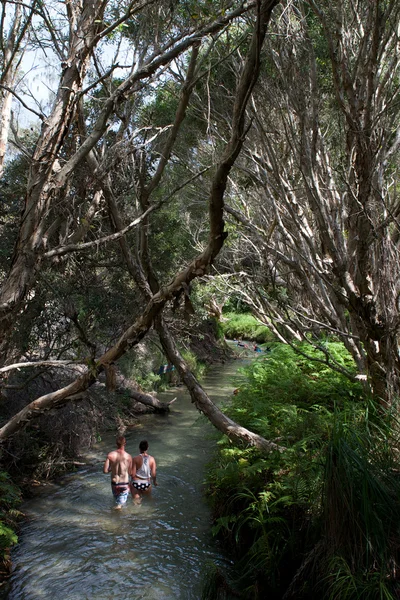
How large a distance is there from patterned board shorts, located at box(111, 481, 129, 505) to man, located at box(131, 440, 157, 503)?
34 cm

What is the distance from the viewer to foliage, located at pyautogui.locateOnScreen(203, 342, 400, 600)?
13.6ft

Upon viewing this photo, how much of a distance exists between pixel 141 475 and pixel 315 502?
4.23m

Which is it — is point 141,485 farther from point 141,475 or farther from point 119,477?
point 119,477

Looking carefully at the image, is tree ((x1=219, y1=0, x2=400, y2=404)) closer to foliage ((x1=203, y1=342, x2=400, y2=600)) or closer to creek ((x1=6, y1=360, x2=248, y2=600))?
foliage ((x1=203, y1=342, x2=400, y2=600))

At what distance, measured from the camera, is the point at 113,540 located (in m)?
7.02

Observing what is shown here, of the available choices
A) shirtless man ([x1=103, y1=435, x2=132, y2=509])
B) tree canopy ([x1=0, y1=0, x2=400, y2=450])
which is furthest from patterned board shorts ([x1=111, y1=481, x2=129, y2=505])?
tree canopy ([x1=0, y1=0, x2=400, y2=450])

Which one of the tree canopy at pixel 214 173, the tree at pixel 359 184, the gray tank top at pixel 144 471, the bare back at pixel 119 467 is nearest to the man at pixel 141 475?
the gray tank top at pixel 144 471

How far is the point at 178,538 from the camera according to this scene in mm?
7062

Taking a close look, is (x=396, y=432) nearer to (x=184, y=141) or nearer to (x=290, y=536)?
(x=290, y=536)

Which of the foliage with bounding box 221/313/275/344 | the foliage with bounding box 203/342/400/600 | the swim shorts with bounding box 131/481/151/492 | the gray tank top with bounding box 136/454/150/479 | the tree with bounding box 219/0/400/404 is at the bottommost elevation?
the swim shorts with bounding box 131/481/151/492

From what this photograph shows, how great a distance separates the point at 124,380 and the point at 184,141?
22.8ft

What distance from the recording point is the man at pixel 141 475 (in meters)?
8.48

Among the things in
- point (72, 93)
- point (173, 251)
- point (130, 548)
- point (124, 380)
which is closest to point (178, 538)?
point (130, 548)

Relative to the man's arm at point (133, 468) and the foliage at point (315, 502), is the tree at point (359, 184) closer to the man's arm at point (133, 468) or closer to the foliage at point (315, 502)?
the foliage at point (315, 502)
